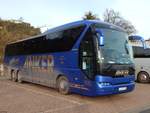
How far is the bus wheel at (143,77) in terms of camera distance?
1950cm

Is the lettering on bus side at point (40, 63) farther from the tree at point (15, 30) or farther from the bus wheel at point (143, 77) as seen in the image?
the tree at point (15, 30)

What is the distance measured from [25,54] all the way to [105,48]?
8.19 metres

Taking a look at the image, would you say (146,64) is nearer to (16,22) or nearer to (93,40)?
(93,40)

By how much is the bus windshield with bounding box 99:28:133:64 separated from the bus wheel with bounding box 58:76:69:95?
271 cm

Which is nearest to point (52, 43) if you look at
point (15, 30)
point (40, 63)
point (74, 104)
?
point (40, 63)

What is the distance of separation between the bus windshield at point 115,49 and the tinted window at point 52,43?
50.7 inches

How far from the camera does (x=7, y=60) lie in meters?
22.0

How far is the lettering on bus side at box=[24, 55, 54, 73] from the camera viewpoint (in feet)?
46.8

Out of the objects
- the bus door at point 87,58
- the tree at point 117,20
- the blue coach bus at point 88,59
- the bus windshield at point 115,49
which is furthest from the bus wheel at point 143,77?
the tree at point 117,20

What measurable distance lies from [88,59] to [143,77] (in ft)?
32.0

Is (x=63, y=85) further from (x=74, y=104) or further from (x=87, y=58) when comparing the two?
(x=74, y=104)

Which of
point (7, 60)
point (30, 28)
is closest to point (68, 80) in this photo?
point (7, 60)

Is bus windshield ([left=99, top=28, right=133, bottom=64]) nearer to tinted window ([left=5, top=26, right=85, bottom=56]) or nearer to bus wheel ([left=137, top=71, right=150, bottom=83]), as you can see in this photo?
tinted window ([left=5, top=26, right=85, bottom=56])

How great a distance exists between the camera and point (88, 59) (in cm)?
1116
